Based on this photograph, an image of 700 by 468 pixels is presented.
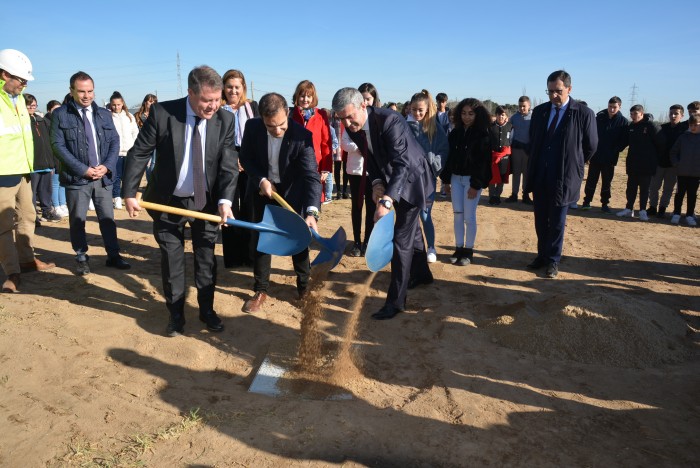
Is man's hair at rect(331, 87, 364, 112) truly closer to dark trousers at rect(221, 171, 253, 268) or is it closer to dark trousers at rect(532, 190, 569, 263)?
dark trousers at rect(221, 171, 253, 268)

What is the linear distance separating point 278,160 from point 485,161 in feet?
7.63

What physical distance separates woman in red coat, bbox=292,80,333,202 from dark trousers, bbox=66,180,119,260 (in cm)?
222

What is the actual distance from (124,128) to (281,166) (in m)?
5.39

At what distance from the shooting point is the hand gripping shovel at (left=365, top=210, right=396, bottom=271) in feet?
12.1

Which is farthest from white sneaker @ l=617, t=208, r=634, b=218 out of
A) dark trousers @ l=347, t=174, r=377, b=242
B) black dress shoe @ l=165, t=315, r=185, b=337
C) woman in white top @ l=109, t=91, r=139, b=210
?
woman in white top @ l=109, t=91, r=139, b=210

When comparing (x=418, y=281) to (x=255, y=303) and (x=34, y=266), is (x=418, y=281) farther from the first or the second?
(x=34, y=266)

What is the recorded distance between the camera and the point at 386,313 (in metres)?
4.44

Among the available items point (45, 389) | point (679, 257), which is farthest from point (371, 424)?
point (679, 257)

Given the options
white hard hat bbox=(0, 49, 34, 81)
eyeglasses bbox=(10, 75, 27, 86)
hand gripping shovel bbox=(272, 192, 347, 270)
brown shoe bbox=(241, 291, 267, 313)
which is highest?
white hard hat bbox=(0, 49, 34, 81)

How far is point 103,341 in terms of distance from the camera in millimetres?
3941

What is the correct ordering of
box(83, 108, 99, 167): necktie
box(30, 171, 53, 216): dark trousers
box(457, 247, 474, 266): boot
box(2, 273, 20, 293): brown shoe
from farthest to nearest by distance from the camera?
box(30, 171, 53, 216): dark trousers < box(457, 247, 474, 266): boot < box(83, 108, 99, 167): necktie < box(2, 273, 20, 293): brown shoe

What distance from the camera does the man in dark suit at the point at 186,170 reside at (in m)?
3.66

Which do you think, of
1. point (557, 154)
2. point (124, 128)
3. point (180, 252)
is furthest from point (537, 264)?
point (124, 128)

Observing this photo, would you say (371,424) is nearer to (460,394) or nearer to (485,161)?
(460,394)
